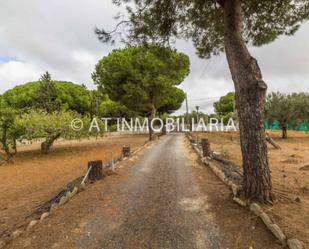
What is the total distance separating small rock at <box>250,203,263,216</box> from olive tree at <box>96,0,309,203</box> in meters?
0.26

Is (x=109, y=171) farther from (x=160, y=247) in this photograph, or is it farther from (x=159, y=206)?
(x=160, y=247)

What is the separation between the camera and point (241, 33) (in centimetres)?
432

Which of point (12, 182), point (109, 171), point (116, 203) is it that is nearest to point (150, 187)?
point (116, 203)

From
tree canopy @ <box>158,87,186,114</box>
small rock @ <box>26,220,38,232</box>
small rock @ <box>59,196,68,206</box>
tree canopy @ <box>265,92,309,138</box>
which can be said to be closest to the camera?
small rock @ <box>26,220,38,232</box>

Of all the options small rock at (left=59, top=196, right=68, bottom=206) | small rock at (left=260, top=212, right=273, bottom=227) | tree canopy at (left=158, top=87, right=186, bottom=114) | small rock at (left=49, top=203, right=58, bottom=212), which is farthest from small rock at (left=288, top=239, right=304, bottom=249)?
tree canopy at (left=158, top=87, right=186, bottom=114)

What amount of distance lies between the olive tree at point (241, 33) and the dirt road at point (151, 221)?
0.88 meters

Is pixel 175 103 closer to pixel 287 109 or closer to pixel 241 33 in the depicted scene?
pixel 287 109

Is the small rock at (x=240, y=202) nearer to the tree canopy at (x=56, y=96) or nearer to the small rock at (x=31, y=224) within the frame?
the small rock at (x=31, y=224)

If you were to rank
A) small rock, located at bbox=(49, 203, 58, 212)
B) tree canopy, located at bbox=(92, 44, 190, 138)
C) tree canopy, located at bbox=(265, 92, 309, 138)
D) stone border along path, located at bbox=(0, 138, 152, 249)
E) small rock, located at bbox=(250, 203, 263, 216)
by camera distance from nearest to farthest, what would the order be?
stone border along path, located at bbox=(0, 138, 152, 249) < small rock, located at bbox=(250, 203, 263, 216) < small rock, located at bbox=(49, 203, 58, 212) < tree canopy, located at bbox=(92, 44, 190, 138) < tree canopy, located at bbox=(265, 92, 309, 138)

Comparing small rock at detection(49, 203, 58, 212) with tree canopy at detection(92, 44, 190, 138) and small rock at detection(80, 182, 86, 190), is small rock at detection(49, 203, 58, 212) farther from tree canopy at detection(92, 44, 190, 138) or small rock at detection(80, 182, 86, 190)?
tree canopy at detection(92, 44, 190, 138)

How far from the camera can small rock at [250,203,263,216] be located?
11.5 feet

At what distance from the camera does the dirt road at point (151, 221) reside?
9.71 ft

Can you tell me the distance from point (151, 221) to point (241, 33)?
12.7 ft

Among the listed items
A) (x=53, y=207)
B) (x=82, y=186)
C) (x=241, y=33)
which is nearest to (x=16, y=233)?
(x=53, y=207)
